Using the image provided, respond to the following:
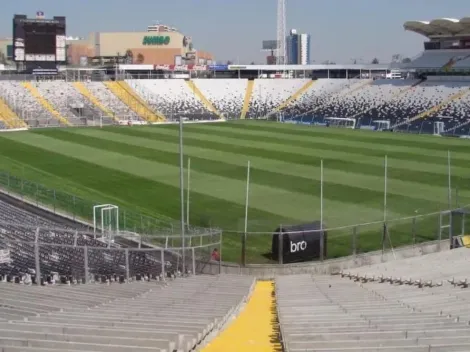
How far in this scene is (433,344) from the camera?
21.5 ft

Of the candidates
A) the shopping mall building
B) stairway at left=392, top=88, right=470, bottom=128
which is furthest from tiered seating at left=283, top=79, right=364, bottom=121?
the shopping mall building

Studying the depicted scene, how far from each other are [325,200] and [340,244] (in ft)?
21.9

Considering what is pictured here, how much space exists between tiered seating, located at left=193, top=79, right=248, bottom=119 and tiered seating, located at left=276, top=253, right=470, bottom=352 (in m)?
59.4

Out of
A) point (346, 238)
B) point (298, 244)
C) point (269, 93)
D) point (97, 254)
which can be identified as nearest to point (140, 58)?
point (269, 93)

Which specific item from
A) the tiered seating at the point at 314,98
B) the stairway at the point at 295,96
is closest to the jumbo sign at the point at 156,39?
the stairway at the point at 295,96

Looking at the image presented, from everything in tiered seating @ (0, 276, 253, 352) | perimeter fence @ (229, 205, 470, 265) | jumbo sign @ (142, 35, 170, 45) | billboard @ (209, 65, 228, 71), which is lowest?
Answer: perimeter fence @ (229, 205, 470, 265)

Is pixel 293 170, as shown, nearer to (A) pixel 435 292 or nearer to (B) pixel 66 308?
(A) pixel 435 292

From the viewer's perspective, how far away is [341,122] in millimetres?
65188

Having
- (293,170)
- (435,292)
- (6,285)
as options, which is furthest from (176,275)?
(293,170)

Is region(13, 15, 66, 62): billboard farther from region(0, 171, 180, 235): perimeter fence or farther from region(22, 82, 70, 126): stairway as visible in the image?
region(0, 171, 180, 235): perimeter fence

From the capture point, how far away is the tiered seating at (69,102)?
6500 centimetres

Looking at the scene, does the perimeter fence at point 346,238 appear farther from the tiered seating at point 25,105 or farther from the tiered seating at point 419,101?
the tiered seating at point 25,105

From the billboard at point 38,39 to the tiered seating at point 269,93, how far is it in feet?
68.5

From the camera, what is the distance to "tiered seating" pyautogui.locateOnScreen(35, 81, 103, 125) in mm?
65000
